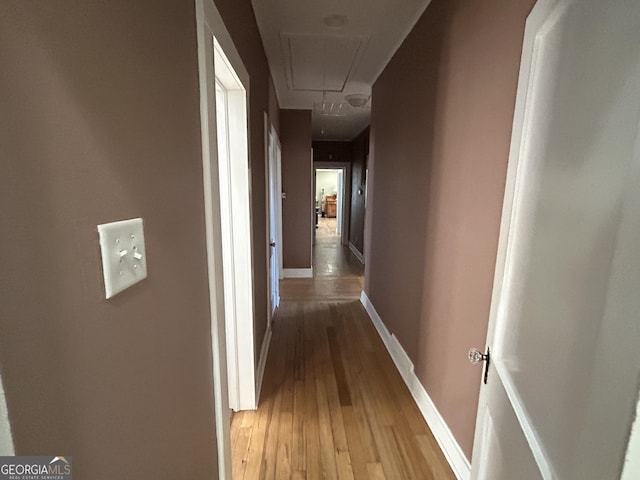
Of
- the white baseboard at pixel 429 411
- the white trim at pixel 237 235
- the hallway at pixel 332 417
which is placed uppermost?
the white trim at pixel 237 235

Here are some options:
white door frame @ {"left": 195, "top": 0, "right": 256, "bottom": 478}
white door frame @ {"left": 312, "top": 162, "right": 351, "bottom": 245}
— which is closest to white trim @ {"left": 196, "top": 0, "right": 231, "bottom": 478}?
white door frame @ {"left": 195, "top": 0, "right": 256, "bottom": 478}

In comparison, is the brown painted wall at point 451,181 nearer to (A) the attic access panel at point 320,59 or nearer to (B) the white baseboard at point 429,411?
(B) the white baseboard at point 429,411

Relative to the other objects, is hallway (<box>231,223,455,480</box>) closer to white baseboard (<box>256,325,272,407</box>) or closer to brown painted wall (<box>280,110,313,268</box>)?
white baseboard (<box>256,325,272,407</box>)

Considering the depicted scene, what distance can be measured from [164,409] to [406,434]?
5.19 ft

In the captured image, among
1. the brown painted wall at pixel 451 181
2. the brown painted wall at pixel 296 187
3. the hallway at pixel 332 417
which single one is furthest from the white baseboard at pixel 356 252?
the brown painted wall at pixel 451 181

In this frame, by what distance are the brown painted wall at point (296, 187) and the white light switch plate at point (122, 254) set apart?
14.2 ft

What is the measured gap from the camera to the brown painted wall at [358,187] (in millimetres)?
6051

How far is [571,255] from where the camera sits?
23.9 inches

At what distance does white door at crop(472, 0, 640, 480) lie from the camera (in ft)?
1.51

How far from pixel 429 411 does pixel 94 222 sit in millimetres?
2052

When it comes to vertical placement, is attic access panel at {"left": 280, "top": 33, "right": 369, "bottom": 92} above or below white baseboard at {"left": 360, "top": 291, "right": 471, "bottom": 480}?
above

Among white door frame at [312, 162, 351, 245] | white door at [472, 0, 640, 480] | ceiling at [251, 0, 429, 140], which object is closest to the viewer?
white door at [472, 0, 640, 480]

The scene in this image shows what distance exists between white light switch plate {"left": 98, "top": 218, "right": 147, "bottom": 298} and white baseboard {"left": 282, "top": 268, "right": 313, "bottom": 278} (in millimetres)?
4386

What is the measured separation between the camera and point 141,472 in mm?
637
